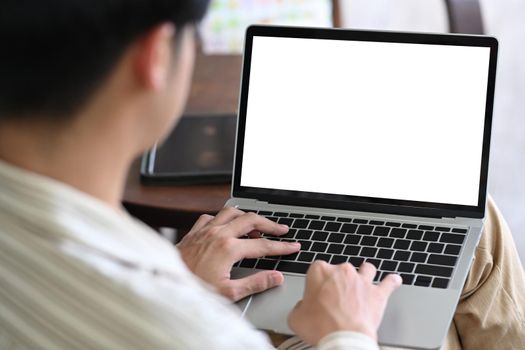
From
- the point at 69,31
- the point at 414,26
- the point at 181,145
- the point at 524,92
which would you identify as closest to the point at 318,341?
the point at 69,31

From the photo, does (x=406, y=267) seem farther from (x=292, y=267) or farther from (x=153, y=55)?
(x=153, y=55)

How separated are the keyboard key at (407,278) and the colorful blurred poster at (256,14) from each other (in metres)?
2.01

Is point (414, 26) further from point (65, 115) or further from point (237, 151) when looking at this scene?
point (65, 115)

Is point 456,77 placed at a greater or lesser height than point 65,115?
lesser

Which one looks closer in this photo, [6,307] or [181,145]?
[6,307]

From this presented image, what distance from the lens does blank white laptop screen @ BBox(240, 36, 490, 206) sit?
4.00 feet

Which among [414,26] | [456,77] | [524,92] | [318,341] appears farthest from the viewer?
[414,26]

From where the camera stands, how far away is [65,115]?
2.26 ft

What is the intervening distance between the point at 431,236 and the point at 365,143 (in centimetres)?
17

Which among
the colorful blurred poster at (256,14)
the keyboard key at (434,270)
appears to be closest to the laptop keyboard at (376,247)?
the keyboard key at (434,270)

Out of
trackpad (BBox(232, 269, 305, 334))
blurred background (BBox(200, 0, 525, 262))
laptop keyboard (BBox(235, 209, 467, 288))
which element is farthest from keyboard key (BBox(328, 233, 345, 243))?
blurred background (BBox(200, 0, 525, 262))

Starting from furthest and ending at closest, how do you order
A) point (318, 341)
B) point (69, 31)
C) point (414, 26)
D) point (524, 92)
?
1. point (414, 26)
2. point (524, 92)
3. point (318, 341)
4. point (69, 31)

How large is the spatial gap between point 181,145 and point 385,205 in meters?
0.44

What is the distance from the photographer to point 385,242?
1185 mm
